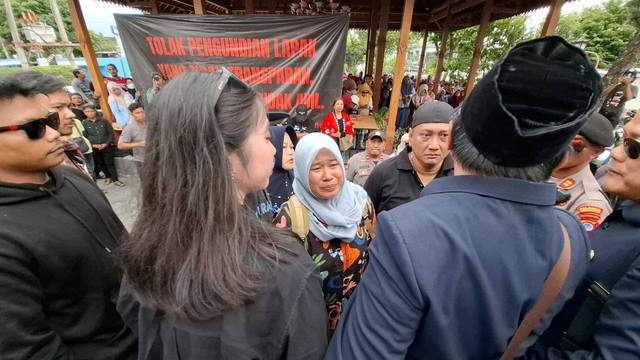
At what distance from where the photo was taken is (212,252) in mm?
741

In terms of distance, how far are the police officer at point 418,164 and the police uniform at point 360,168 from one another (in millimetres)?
824

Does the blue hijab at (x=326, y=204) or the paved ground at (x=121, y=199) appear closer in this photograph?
the blue hijab at (x=326, y=204)

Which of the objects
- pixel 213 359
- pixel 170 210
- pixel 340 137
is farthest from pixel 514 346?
pixel 340 137

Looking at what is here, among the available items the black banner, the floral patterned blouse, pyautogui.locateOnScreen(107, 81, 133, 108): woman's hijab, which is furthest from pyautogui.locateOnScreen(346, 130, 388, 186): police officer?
pyautogui.locateOnScreen(107, 81, 133, 108): woman's hijab

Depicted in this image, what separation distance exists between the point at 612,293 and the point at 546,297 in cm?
20

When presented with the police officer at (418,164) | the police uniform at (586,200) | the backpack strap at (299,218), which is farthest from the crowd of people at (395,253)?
the police officer at (418,164)

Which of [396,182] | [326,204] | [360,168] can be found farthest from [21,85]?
[360,168]

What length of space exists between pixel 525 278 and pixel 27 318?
159 centimetres

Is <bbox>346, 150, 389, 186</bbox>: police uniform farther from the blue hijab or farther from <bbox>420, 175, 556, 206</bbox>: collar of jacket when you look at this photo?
<bbox>420, 175, 556, 206</bbox>: collar of jacket

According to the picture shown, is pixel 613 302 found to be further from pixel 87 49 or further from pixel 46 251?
pixel 87 49

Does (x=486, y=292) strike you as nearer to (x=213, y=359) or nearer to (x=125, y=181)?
(x=213, y=359)

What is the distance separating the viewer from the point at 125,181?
5582 mm

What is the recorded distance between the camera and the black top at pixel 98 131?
201 inches

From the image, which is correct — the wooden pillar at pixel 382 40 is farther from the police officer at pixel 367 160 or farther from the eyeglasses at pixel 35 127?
the eyeglasses at pixel 35 127
